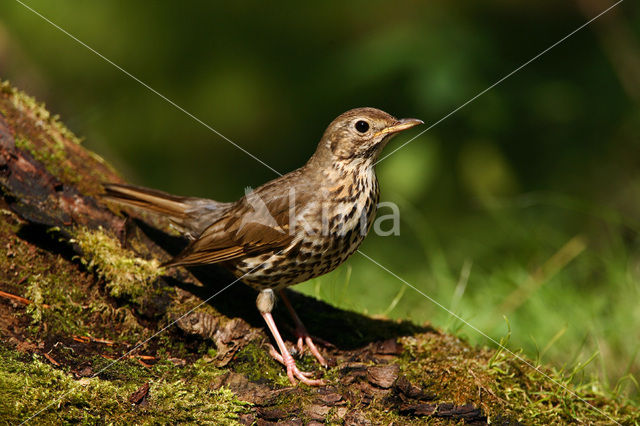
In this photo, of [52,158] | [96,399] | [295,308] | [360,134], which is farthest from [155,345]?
[360,134]

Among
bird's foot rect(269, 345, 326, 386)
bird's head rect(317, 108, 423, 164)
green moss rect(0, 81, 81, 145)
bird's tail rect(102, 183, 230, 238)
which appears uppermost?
green moss rect(0, 81, 81, 145)

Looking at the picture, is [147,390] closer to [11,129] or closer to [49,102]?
[11,129]

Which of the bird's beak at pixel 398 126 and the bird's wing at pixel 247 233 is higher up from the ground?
the bird's beak at pixel 398 126

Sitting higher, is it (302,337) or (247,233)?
(247,233)

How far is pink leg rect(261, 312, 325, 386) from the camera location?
11.2 feet

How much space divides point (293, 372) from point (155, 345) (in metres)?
0.77

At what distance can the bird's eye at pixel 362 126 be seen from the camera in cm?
408

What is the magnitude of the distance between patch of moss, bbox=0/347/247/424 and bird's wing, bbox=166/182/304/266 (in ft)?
2.96

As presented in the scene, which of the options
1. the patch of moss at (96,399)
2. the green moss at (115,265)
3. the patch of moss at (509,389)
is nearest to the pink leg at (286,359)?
the patch of moss at (96,399)

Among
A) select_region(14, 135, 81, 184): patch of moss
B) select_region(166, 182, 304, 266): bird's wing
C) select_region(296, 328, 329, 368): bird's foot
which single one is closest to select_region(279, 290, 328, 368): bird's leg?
select_region(296, 328, 329, 368): bird's foot

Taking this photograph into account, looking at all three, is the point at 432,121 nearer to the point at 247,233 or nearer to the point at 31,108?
the point at 247,233

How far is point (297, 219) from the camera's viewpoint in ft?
12.6

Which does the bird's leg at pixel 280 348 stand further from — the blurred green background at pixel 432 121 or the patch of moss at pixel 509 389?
the blurred green background at pixel 432 121

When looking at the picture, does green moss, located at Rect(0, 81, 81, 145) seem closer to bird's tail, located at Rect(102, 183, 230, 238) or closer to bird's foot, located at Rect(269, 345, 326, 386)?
bird's tail, located at Rect(102, 183, 230, 238)
